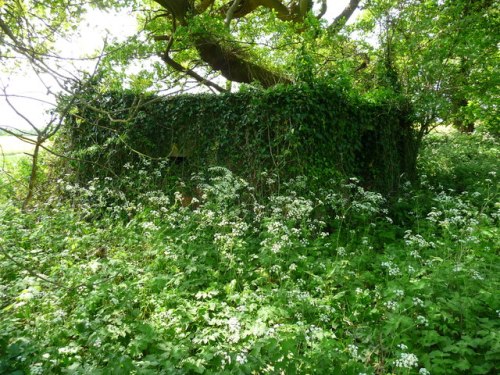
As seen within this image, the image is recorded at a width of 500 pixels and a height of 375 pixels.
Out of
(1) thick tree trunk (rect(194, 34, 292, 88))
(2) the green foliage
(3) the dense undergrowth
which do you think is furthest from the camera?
(1) thick tree trunk (rect(194, 34, 292, 88))

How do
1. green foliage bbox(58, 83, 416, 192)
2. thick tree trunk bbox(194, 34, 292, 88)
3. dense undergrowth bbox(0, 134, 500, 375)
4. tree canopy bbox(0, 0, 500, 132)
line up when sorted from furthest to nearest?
thick tree trunk bbox(194, 34, 292, 88) < tree canopy bbox(0, 0, 500, 132) < green foliage bbox(58, 83, 416, 192) < dense undergrowth bbox(0, 134, 500, 375)

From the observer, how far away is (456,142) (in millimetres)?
13492

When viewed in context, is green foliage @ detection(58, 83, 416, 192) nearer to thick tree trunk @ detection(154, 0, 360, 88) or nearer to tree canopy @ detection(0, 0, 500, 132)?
tree canopy @ detection(0, 0, 500, 132)

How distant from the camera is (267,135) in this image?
7.00 meters

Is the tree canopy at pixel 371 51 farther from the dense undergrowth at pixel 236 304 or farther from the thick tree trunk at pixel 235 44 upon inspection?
the dense undergrowth at pixel 236 304

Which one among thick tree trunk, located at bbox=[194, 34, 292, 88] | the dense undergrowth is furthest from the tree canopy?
the dense undergrowth

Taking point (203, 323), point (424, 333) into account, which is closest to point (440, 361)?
point (424, 333)

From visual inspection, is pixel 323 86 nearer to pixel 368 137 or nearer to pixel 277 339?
pixel 368 137

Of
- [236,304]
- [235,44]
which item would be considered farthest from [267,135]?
[235,44]

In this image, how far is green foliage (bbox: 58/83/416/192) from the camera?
6.77m

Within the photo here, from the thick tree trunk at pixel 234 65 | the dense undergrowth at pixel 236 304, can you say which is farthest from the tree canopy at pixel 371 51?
the dense undergrowth at pixel 236 304

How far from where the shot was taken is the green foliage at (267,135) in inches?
267

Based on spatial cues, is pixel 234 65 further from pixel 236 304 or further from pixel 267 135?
pixel 236 304

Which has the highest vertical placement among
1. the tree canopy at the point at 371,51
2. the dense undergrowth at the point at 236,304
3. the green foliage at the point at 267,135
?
the tree canopy at the point at 371,51
